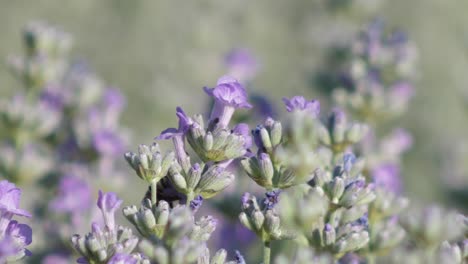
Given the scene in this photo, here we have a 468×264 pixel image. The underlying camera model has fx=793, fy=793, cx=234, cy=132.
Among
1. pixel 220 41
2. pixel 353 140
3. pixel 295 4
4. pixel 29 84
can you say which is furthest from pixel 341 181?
pixel 295 4

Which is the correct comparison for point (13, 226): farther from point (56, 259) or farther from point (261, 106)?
point (261, 106)

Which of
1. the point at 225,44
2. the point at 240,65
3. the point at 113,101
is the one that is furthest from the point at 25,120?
the point at 225,44

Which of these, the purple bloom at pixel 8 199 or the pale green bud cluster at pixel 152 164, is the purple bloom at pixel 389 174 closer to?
the pale green bud cluster at pixel 152 164

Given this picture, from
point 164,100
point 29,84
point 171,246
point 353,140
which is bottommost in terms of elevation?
point 171,246

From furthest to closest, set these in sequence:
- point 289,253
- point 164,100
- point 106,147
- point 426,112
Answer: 1. point 426,112
2. point 164,100
3. point 106,147
4. point 289,253

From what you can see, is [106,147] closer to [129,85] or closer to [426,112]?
[129,85]

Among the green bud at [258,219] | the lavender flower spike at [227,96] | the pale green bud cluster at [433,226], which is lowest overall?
the pale green bud cluster at [433,226]

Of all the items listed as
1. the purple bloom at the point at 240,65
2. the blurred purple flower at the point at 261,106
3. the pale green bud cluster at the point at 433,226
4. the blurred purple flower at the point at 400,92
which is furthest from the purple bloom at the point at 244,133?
the purple bloom at the point at 240,65
